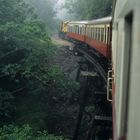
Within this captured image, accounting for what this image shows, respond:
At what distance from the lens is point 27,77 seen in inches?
612

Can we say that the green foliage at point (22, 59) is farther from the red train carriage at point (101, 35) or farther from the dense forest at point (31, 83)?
the red train carriage at point (101, 35)

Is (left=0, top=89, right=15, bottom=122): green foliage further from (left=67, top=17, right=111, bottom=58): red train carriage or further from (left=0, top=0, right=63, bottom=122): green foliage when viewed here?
(left=67, top=17, right=111, bottom=58): red train carriage

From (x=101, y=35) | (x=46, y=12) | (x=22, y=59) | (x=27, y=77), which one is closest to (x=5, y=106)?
(x=27, y=77)

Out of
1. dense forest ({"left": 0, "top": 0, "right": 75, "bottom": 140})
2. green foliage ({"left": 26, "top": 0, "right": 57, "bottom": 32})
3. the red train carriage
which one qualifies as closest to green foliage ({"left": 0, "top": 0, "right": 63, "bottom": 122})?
dense forest ({"left": 0, "top": 0, "right": 75, "bottom": 140})

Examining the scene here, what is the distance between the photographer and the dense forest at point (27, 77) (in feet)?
48.0

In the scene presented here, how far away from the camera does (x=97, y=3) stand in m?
32.5

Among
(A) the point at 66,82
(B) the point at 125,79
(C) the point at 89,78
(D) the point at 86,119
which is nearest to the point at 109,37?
(C) the point at 89,78

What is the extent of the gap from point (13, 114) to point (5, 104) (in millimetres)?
747

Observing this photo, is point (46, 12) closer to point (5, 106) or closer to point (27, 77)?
A: point (27, 77)

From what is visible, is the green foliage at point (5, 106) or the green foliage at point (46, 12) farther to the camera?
the green foliage at point (46, 12)

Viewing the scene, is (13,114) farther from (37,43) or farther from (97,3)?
(97,3)

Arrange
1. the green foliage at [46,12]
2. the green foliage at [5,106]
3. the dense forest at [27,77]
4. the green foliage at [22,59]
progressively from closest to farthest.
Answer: the green foliage at [5,106] < the dense forest at [27,77] < the green foliage at [22,59] < the green foliage at [46,12]

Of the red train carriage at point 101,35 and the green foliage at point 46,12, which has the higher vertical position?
the green foliage at point 46,12

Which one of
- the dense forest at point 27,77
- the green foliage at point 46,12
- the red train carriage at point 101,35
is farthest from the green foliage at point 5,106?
the green foliage at point 46,12
